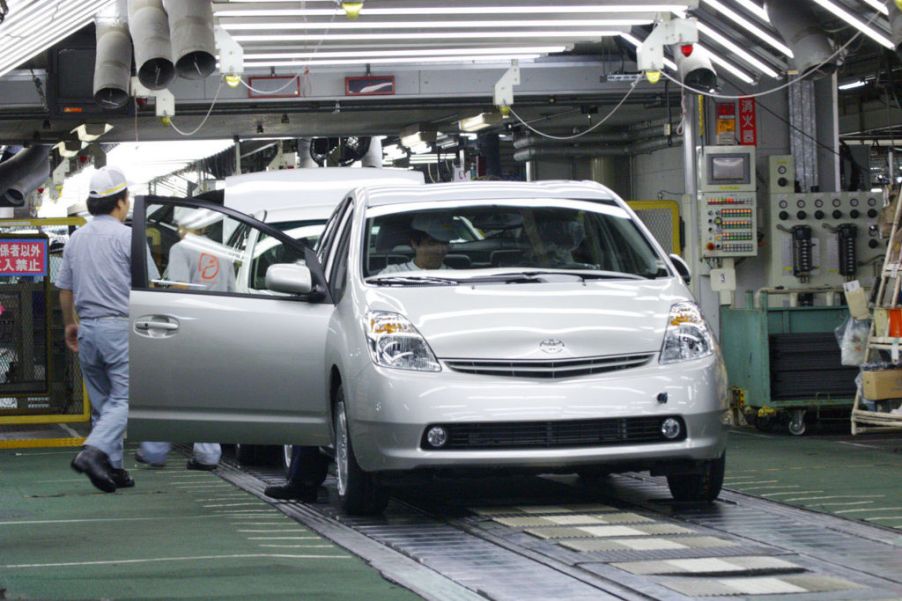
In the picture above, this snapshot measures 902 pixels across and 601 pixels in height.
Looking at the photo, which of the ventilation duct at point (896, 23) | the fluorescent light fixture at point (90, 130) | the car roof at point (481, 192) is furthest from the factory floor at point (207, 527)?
the fluorescent light fixture at point (90, 130)

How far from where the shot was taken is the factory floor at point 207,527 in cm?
579

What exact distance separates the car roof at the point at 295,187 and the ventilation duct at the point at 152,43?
3.09 ft

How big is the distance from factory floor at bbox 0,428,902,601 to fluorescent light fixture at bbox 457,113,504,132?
24.4 feet

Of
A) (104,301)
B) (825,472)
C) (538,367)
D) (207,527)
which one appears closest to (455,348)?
(538,367)

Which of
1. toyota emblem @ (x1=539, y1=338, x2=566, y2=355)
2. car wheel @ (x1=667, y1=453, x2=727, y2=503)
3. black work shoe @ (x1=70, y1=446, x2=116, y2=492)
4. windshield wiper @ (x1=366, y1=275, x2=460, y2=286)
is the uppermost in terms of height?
windshield wiper @ (x1=366, y1=275, x2=460, y2=286)

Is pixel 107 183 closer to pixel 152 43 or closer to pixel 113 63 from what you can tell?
pixel 152 43

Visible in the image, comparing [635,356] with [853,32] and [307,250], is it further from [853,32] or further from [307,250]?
[853,32]

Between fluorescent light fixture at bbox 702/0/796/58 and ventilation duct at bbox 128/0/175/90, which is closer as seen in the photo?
ventilation duct at bbox 128/0/175/90

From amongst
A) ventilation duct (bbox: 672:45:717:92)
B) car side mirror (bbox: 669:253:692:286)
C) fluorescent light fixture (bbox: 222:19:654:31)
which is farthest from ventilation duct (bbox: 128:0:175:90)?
car side mirror (bbox: 669:253:692:286)

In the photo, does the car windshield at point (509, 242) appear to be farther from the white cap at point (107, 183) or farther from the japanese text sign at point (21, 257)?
the japanese text sign at point (21, 257)

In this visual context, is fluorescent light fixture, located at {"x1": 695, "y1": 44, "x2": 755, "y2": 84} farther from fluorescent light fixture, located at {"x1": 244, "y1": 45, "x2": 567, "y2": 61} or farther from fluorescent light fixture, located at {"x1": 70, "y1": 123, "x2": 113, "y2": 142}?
fluorescent light fixture, located at {"x1": 70, "y1": 123, "x2": 113, "y2": 142}

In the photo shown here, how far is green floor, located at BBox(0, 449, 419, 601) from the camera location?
5.70 meters

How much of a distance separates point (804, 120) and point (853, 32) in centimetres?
199

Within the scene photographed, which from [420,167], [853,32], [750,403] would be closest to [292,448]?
[750,403]
